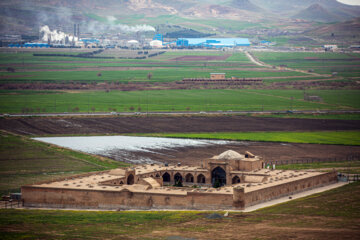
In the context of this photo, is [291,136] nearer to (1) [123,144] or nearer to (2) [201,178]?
(1) [123,144]

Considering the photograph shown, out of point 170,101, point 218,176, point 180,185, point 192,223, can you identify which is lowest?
point 192,223

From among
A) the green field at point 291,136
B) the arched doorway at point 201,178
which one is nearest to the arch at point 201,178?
the arched doorway at point 201,178

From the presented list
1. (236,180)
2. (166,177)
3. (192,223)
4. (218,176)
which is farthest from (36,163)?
(192,223)

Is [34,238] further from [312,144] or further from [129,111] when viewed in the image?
[129,111]

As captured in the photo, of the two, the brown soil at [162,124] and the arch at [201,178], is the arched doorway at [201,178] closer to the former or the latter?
the arch at [201,178]

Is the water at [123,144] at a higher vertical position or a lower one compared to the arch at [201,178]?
higher

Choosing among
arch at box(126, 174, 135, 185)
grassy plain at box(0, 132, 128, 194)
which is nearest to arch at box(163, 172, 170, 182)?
arch at box(126, 174, 135, 185)
